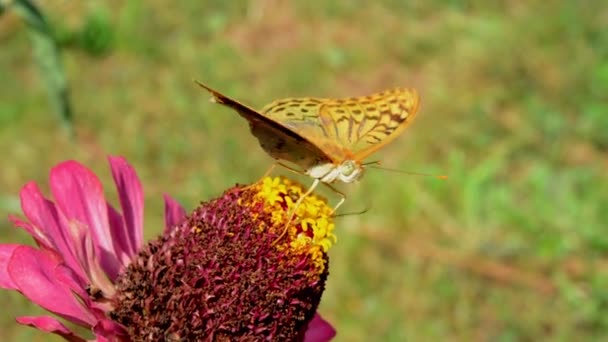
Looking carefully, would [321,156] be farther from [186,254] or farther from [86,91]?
[86,91]

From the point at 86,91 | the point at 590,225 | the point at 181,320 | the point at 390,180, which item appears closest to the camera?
the point at 181,320

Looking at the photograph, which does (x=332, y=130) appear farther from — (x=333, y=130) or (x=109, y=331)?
(x=109, y=331)

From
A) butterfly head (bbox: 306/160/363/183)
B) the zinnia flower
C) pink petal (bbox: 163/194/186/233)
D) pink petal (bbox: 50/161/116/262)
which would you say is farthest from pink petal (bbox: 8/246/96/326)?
butterfly head (bbox: 306/160/363/183)

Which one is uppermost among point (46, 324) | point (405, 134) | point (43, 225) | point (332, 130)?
point (405, 134)

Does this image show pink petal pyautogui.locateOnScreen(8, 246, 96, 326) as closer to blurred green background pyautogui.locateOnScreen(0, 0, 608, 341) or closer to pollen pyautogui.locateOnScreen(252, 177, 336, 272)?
pollen pyautogui.locateOnScreen(252, 177, 336, 272)

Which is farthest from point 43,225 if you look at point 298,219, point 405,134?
point 405,134

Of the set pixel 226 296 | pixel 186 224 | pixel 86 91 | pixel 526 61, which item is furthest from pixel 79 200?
pixel 526 61

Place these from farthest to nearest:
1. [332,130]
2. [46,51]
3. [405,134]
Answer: [405,134] < [46,51] < [332,130]
